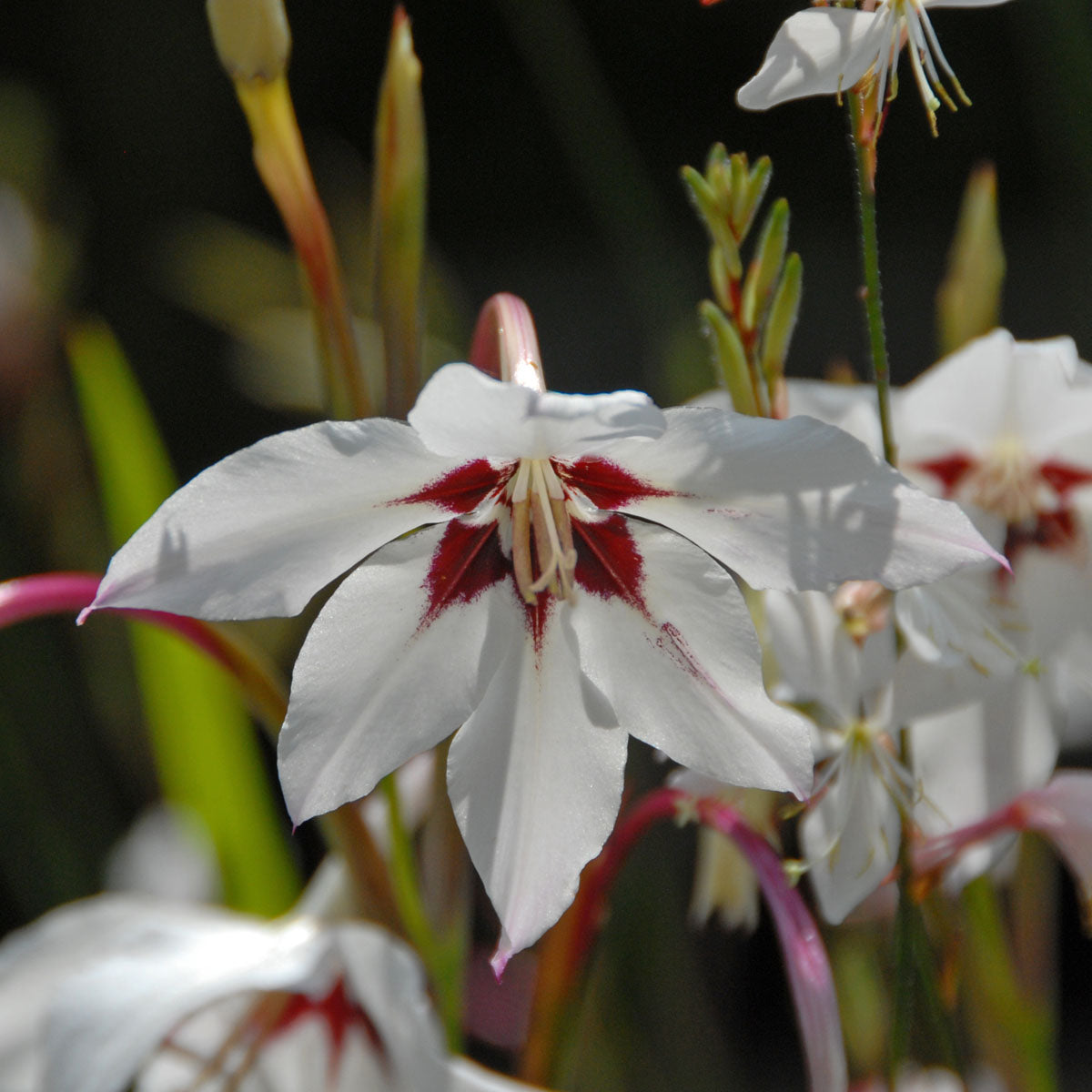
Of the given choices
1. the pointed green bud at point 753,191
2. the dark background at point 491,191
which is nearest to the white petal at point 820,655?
the pointed green bud at point 753,191

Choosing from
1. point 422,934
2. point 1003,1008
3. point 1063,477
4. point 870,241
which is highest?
point 870,241

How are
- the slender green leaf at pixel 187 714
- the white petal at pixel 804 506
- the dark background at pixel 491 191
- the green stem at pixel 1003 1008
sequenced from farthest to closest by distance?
the dark background at pixel 491 191 → the slender green leaf at pixel 187 714 → the green stem at pixel 1003 1008 → the white petal at pixel 804 506

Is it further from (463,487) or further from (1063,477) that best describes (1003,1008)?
(463,487)

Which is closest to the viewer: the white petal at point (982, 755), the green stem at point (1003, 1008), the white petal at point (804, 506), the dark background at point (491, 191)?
the white petal at point (804, 506)

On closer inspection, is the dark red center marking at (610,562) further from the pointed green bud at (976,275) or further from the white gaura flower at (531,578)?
the pointed green bud at (976,275)

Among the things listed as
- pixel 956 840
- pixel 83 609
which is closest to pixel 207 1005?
pixel 83 609

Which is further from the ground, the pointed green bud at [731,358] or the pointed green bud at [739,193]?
the pointed green bud at [739,193]

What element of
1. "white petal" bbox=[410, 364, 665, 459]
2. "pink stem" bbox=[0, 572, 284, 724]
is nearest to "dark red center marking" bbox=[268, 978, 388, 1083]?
"pink stem" bbox=[0, 572, 284, 724]
